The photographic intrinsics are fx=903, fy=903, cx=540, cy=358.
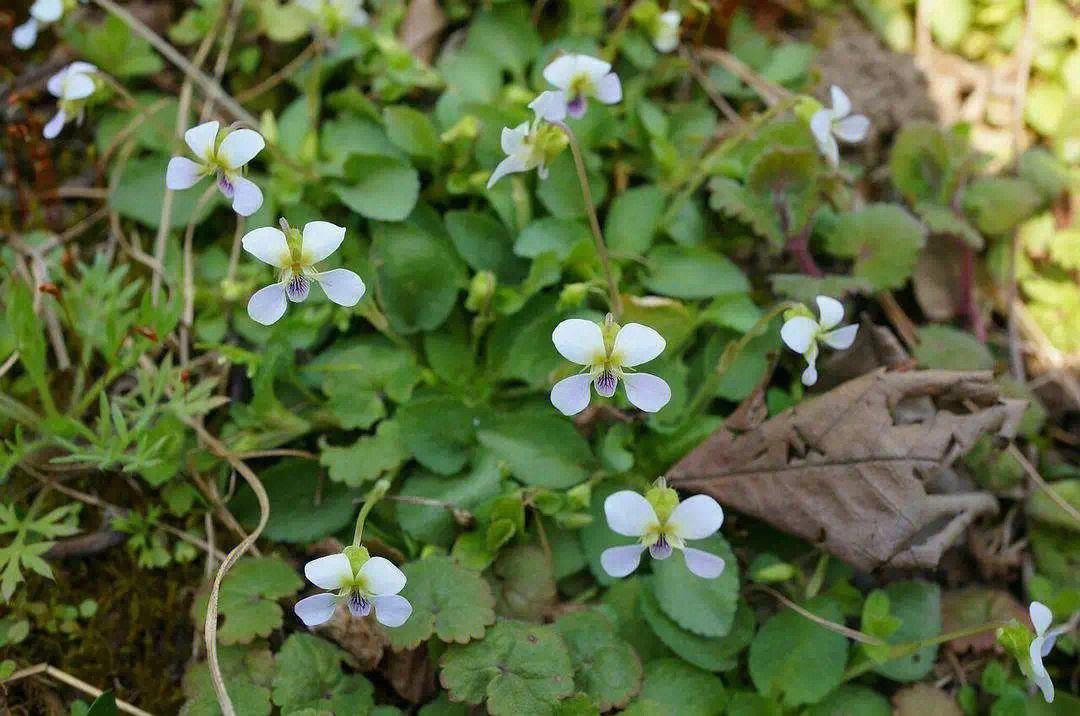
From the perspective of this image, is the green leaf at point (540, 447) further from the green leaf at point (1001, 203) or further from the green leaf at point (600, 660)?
the green leaf at point (1001, 203)

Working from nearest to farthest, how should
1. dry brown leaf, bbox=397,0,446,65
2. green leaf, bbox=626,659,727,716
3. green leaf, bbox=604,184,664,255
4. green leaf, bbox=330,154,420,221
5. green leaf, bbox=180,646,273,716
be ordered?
1. green leaf, bbox=180,646,273,716
2. green leaf, bbox=626,659,727,716
3. green leaf, bbox=330,154,420,221
4. green leaf, bbox=604,184,664,255
5. dry brown leaf, bbox=397,0,446,65

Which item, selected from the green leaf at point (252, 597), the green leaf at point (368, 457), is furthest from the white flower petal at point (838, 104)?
the green leaf at point (252, 597)

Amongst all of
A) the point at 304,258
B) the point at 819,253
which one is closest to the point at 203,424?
the point at 304,258

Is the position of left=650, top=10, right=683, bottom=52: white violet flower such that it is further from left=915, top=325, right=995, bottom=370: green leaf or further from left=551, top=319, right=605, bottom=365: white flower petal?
left=551, top=319, right=605, bottom=365: white flower petal

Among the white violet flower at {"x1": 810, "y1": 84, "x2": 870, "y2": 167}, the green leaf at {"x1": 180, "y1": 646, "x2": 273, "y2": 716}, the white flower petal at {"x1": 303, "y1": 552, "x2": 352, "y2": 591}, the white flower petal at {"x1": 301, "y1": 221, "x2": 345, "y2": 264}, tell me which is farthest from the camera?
the white violet flower at {"x1": 810, "y1": 84, "x2": 870, "y2": 167}

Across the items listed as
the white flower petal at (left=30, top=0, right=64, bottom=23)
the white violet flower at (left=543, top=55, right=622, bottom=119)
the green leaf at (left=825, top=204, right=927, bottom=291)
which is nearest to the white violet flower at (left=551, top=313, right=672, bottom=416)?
the white violet flower at (left=543, top=55, right=622, bottom=119)

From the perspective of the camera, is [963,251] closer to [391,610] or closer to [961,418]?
[961,418]

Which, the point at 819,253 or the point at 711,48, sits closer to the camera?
the point at 819,253
